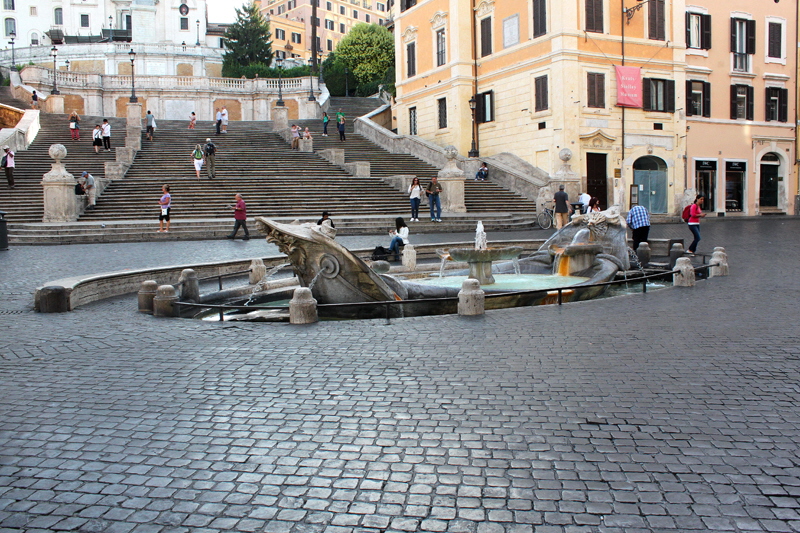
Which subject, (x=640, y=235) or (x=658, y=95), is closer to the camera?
(x=640, y=235)

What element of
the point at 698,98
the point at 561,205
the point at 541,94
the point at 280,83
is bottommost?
the point at 561,205

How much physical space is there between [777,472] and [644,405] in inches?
47.2

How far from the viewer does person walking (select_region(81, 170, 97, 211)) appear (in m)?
22.6

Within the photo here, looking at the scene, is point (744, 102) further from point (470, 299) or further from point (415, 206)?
point (470, 299)

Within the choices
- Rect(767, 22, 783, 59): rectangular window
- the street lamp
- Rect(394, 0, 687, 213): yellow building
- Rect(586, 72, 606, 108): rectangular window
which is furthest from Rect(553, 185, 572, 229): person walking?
Rect(767, 22, 783, 59): rectangular window

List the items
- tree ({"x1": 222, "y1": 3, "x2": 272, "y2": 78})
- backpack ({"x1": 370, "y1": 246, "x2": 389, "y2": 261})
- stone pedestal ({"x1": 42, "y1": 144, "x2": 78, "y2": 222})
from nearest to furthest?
backpack ({"x1": 370, "y1": 246, "x2": 389, "y2": 261}) → stone pedestal ({"x1": 42, "y1": 144, "x2": 78, "y2": 222}) → tree ({"x1": 222, "y1": 3, "x2": 272, "y2": 78})

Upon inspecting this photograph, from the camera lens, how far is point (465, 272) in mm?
13781

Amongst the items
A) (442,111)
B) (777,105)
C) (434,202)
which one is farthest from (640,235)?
(777,105)

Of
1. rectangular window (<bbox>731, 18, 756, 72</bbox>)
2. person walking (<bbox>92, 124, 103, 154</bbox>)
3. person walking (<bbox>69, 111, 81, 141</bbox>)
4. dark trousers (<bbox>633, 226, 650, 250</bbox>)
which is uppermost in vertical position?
rectangular window (<bbox>731, 18, 756, 72</bbox>)

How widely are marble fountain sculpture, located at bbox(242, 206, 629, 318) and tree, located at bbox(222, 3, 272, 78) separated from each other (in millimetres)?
53332

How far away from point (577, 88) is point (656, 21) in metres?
5.58

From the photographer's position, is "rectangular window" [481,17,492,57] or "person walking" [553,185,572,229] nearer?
"person walking" [553,185,572,229]

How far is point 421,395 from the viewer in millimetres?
5293

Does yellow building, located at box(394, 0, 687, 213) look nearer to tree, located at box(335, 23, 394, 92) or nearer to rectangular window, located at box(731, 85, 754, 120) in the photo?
rectangular window, located at box(731, 85, 754, 120)
